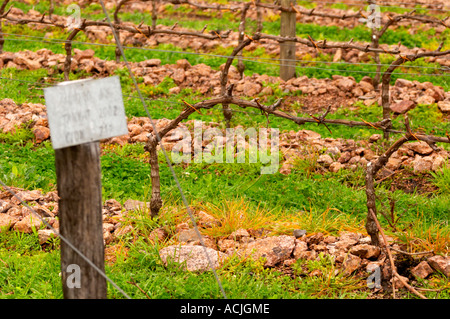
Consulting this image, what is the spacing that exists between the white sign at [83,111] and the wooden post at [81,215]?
0.30 ft

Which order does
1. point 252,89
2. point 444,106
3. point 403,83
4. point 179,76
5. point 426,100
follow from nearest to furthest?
point 444,106 → point 426,100 → point 252,89 → point 403,83 → point 179,76

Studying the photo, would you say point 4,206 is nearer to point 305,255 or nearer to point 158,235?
point 158,235

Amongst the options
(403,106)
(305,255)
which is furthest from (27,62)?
(305,255)

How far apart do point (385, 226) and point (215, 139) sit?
103 inches

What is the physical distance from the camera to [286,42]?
9.73 meters

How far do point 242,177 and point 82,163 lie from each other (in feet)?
11.4

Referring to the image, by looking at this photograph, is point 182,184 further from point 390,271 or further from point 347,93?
point 347,93

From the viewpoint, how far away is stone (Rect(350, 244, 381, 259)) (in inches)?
182

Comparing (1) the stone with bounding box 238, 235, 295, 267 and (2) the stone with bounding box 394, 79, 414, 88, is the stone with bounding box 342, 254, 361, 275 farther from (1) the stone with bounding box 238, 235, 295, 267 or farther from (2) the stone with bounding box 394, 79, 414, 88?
(2) the stone with bounding box 394, 79, 414, 88

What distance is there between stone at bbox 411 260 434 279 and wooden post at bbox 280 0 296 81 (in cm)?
563

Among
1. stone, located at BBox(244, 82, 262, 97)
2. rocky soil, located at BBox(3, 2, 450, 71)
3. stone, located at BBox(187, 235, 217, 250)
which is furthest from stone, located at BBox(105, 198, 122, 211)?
rocky soil, located at BBox(3, 2, 450, 71)

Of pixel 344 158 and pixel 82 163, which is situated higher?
pixel 82 163

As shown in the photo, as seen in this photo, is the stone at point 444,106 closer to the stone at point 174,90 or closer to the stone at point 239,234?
the stone at point 174,90

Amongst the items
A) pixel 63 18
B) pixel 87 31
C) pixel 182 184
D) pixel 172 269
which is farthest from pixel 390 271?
pixel 63 18
